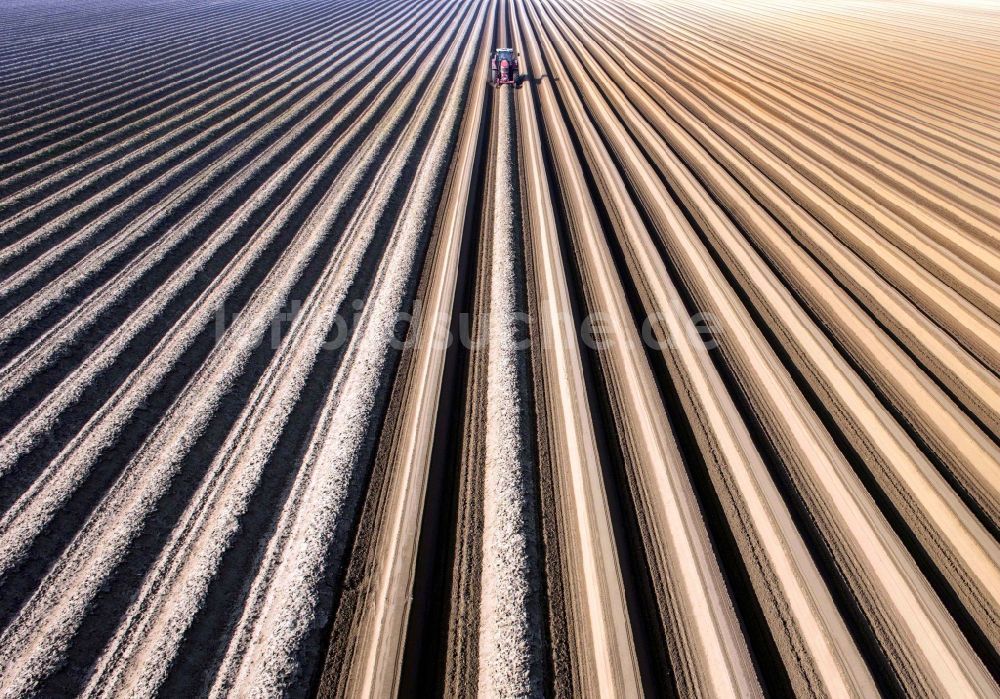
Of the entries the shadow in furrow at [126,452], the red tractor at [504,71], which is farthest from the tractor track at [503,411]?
the red tractor at [504,71]

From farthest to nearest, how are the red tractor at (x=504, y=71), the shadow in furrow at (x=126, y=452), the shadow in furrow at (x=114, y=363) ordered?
the red tractor at (x=504, y=71)
the shadow in furrow at (x=114, y=363)
the shadow in furrow at (x=126, y=452)

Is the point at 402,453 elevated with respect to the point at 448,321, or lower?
lower

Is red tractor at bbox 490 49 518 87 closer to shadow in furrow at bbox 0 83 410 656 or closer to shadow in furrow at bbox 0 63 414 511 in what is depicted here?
shadow in furrow at bbox 0 63 414 511

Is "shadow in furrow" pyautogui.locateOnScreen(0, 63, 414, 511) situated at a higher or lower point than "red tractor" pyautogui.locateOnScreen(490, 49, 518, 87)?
lower

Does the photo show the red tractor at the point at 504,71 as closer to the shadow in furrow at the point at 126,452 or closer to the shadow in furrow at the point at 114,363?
the shadow in furrow at the point at 114,363

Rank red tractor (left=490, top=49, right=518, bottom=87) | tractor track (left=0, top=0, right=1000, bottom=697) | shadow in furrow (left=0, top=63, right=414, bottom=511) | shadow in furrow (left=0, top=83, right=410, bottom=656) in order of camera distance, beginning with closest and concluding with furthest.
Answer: tractor track (left=0, top=0, right=1000, bottom=697)
shadow in furrow (left=0, top=83, right=410, bottom=656)
shadow in furrow (left=0, top=63, right=414, bottom=511)
red tractor (left=490, top=49, right=518, bottom=87)

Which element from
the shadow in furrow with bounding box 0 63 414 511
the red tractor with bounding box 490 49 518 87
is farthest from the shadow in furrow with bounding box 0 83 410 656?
the red tractor with bounding box 490 49 518 87

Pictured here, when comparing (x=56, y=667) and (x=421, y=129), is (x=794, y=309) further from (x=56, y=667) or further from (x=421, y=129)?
(x=421, y=129)

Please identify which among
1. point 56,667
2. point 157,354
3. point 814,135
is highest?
point 814,135

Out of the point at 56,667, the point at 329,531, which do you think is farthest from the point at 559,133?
the point at 56,667
